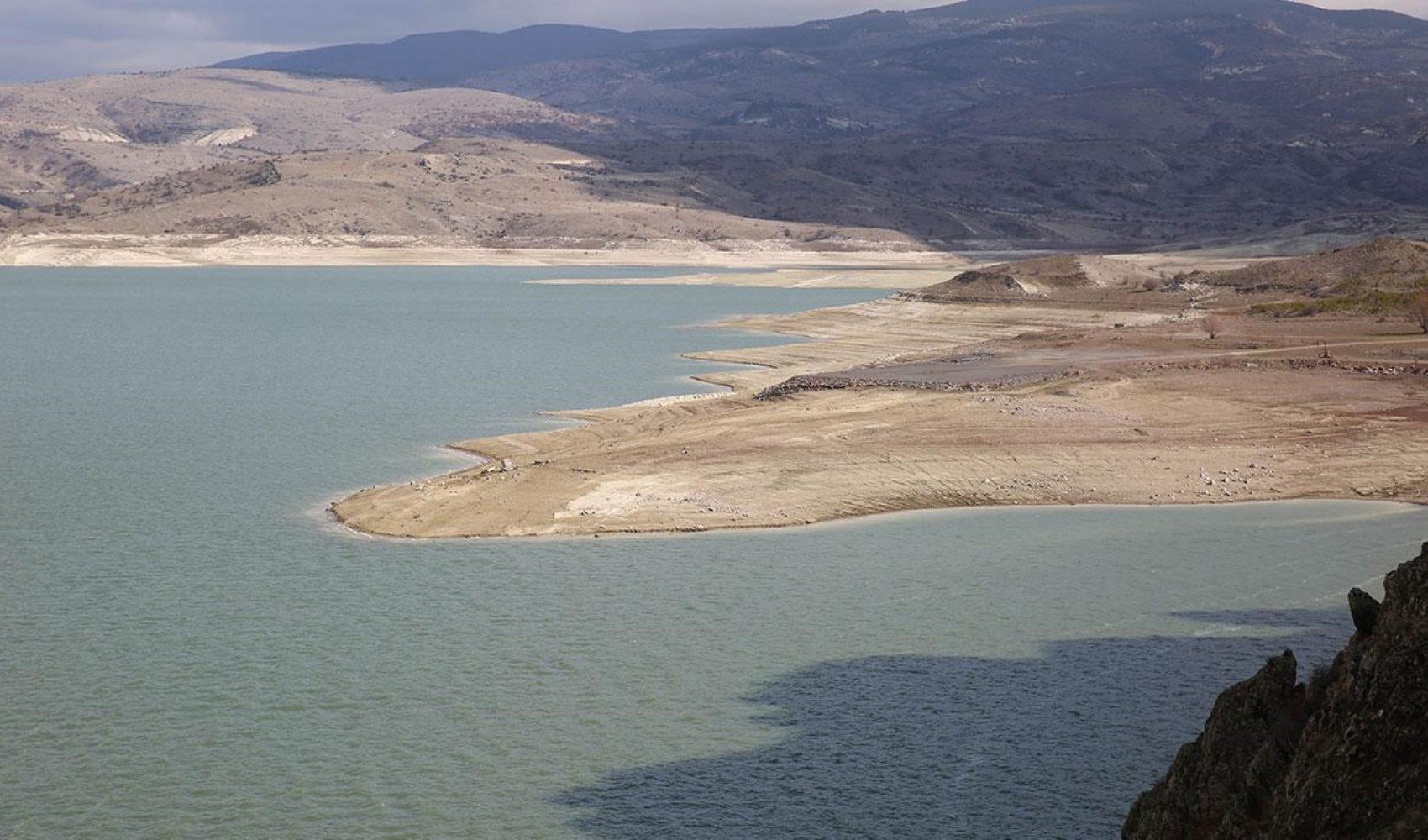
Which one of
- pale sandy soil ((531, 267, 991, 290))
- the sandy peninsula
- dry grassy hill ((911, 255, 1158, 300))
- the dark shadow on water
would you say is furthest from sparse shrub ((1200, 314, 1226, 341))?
pale sandy soil ((531, 267, 991, 290))

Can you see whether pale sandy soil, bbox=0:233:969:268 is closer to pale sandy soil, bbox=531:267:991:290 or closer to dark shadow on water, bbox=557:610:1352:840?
pale sandy soil, bbox=531:267:991:290

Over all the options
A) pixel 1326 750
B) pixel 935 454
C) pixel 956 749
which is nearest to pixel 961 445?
pixel 935 454

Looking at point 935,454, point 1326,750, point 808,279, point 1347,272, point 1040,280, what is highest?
point 1347,272

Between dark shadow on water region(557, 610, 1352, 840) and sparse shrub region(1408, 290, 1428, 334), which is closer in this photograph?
dark shadow on water region(557, 610, 1352, 840)

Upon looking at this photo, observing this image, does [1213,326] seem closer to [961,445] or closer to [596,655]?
[961,445]

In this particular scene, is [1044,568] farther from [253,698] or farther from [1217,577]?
[253,698]

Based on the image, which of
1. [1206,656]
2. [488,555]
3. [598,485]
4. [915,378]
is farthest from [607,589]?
[915,378]
